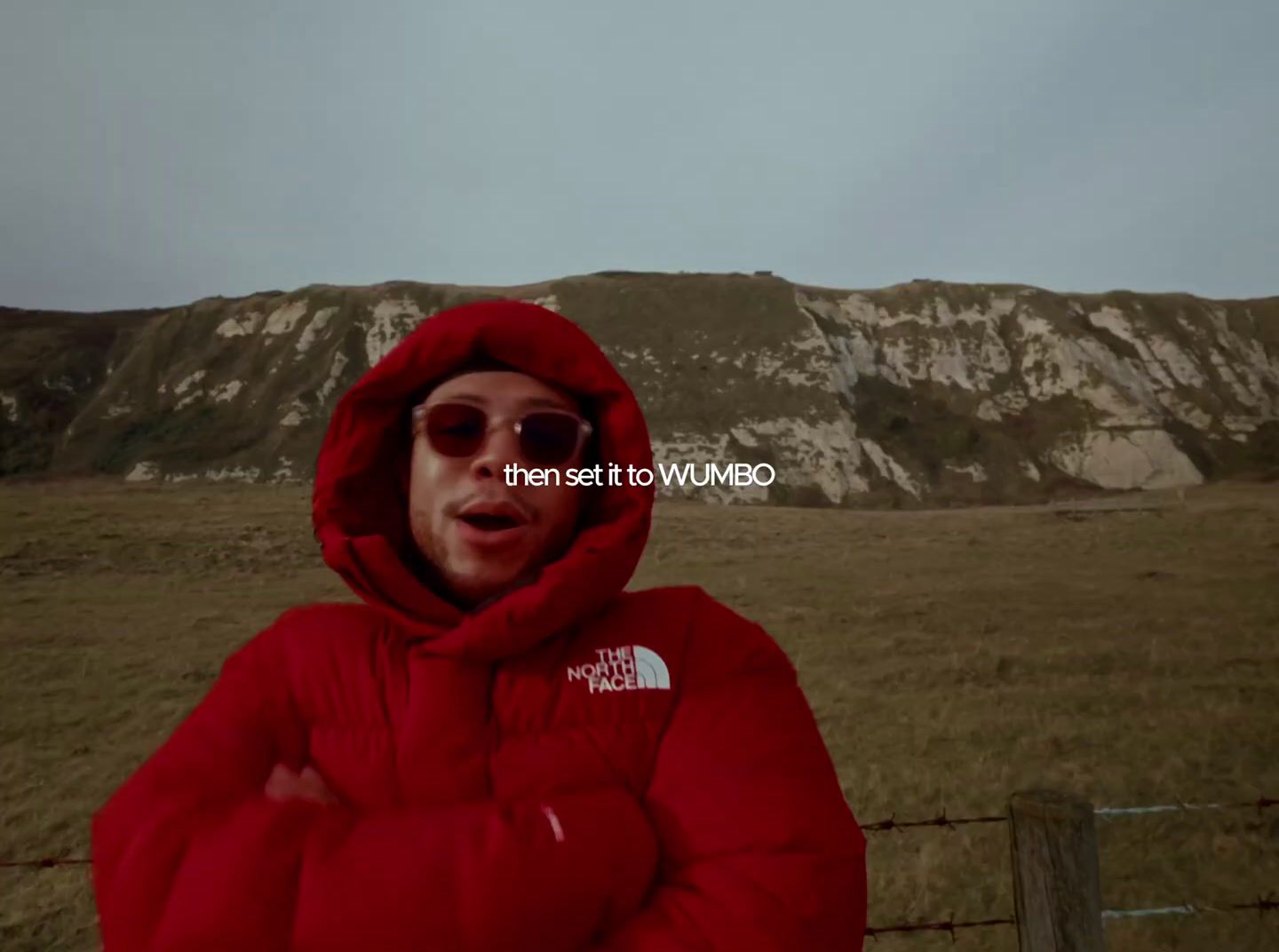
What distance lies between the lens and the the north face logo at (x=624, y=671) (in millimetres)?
1647

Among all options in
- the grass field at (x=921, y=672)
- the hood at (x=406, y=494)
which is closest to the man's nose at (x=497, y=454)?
the hood at (x=406, y=494)

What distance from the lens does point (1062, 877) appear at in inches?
101

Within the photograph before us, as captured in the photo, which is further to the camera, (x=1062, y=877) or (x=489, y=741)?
(x=1062, y=877)

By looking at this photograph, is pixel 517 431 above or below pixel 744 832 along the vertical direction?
above

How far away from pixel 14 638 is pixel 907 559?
14.5 meters

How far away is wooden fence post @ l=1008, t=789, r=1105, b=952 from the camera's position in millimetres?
2553

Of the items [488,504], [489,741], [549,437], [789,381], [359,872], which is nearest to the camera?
[359,872]

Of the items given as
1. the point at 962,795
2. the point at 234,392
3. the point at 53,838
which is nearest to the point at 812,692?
the point at 962,795

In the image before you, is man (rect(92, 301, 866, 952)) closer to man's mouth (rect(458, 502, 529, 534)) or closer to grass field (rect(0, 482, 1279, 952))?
man's mouth (rect(458, 502, 529, 534))

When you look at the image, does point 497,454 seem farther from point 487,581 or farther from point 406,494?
point 406,494

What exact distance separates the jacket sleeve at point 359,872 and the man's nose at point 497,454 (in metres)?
0.68

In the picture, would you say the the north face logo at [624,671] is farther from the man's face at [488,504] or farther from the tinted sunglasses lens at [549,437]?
the tinted sunglasses lens at [549,437]

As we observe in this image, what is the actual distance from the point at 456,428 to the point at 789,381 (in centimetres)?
4636

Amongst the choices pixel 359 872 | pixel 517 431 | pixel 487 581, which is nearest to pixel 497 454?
pixel 517 431
